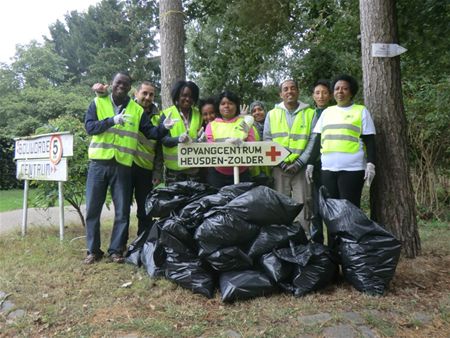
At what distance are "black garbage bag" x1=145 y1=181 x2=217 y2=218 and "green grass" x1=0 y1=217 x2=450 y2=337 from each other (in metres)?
0.62

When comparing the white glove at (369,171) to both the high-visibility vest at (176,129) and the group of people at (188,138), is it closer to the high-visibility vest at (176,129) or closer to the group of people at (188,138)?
the group of people at (188,138)

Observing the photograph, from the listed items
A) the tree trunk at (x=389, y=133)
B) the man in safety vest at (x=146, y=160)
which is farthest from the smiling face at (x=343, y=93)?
the man in safety vest at (x=146, y=160)

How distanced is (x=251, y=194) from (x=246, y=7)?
596cm

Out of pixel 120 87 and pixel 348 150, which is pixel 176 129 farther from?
pixel 348 150

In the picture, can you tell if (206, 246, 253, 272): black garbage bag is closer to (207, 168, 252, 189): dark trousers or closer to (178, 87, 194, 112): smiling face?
(207, 168, 252, 189): dark trousers

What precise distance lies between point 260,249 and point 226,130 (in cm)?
142

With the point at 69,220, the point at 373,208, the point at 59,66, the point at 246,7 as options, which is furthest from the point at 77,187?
the point at 59,66

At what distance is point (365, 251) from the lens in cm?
316

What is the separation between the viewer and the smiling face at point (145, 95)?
15.3 ft

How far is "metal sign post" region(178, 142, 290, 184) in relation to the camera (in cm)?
408

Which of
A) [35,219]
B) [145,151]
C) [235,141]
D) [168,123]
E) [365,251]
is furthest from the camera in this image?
[35,219]

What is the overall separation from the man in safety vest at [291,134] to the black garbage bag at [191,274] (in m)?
1.45

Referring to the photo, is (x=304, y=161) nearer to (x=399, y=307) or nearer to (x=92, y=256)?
(x=399, y=307)

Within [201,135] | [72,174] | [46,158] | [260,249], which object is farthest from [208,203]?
[72,174]
